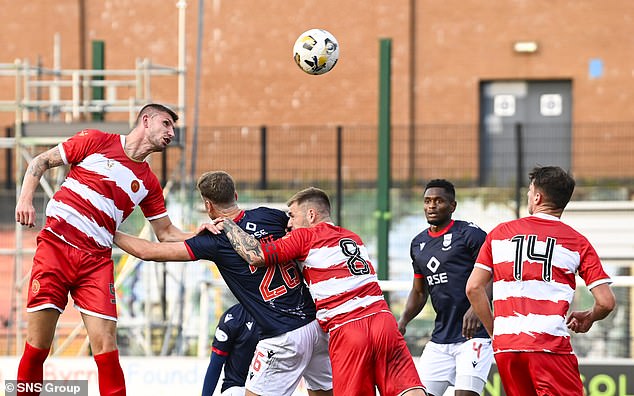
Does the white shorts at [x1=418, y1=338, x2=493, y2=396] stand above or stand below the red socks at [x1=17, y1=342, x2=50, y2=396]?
below

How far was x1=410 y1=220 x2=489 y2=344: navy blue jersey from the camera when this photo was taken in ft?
25.6

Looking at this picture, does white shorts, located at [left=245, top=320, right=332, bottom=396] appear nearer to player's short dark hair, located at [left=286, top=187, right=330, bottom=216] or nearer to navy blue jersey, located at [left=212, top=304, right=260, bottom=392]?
player's short dark hair, located at [left=286, top=187, right=330, bottom=216]

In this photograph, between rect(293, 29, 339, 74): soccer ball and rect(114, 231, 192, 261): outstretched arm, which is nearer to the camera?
rect(114, 231, 192, 261): outstretched arm

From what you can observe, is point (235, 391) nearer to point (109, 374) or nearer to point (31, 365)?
point (109, 374)

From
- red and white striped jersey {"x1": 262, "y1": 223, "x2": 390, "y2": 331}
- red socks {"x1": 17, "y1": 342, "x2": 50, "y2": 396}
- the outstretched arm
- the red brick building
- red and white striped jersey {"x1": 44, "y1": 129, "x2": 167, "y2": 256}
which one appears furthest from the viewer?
the red brick building

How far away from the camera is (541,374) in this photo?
5.94 meters

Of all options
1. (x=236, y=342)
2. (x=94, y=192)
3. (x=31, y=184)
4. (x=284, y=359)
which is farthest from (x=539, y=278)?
(x=31, y=184)

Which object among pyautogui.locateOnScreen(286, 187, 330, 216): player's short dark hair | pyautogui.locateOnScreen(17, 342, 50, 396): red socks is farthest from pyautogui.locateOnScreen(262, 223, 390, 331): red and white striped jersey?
Answer: pyautogui.locateOnScreen(17, 342, 50, 396): red socks

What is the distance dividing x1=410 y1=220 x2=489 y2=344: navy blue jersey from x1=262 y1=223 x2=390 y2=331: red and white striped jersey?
1.23 m

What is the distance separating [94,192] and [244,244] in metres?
1.14

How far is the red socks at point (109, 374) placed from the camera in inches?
266

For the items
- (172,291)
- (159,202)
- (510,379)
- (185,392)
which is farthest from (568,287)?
(172,291)

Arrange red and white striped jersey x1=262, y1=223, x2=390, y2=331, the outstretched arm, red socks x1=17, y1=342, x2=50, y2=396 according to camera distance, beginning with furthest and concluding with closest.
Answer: red socks x1=17, y1=342, x2=50, y2=396
the outstretched arm
red and white striped jersey x1=262, y1=223, x2=390, y2=331

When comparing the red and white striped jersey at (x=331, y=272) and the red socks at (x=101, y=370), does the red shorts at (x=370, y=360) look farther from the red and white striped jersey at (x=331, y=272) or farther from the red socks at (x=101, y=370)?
the red socks at (x=101, y=370)
